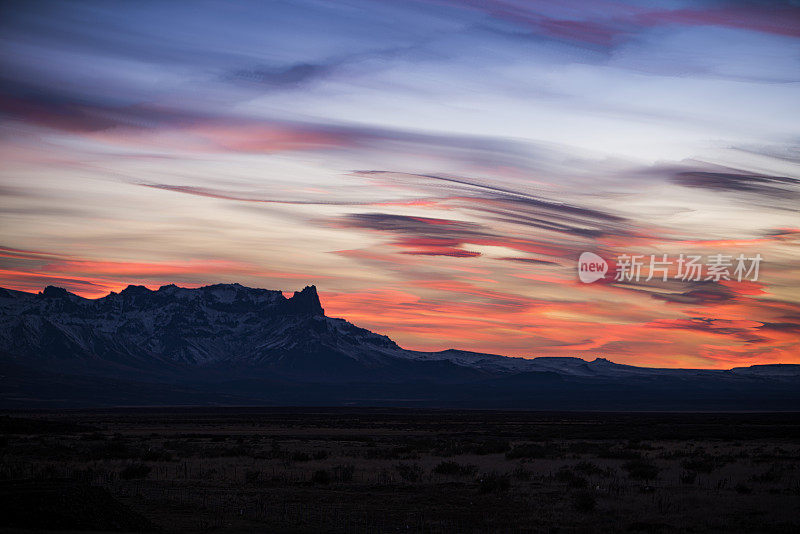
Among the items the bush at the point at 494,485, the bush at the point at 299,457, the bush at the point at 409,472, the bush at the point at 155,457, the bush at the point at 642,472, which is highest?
the bush at the point at 642,472

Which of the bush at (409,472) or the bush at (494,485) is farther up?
the bush at (494,485)

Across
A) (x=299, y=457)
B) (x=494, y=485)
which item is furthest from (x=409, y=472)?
(x=299, y=457)

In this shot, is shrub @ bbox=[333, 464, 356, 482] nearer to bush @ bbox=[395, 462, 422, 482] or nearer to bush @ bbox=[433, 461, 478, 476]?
bush @ bbox=[395, 462, 422, 482]

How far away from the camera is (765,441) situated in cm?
5431

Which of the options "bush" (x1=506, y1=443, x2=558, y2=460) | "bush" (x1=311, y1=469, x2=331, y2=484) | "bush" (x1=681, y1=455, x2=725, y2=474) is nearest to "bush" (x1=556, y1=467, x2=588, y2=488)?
"bush" (x1=681, y1=455, x2=725, y2=474)

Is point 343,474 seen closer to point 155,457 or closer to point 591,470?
point 591,470

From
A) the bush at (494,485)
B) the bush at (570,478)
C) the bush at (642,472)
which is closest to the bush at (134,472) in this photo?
the bush at (494,485)

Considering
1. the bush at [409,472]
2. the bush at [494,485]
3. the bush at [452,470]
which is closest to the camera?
the bush at [494,485]

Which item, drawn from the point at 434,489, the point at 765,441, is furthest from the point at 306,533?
the point at 765,441

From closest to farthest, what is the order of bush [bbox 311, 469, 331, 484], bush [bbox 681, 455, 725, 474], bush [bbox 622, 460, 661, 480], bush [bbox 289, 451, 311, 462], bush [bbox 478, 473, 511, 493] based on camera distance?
bush [bbox 478, 473, 511, 493] < bush [bbox 311, 469, 331, 484] < bush [bbox 622, 460, 661, 480] < bush [bbox 681, 455, 725, 474] < bush [bbox 289, 451, 311, 462]

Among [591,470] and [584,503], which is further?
[591,470]

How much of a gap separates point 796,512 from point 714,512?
2069 mm

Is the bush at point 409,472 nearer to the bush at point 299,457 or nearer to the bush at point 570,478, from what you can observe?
the bush at point 570,478

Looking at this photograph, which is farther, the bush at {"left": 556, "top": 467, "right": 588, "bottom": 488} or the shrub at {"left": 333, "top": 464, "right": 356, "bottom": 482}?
the shrub at {"left": 333, "top": 464, "right": 356, "bottom": 482}
